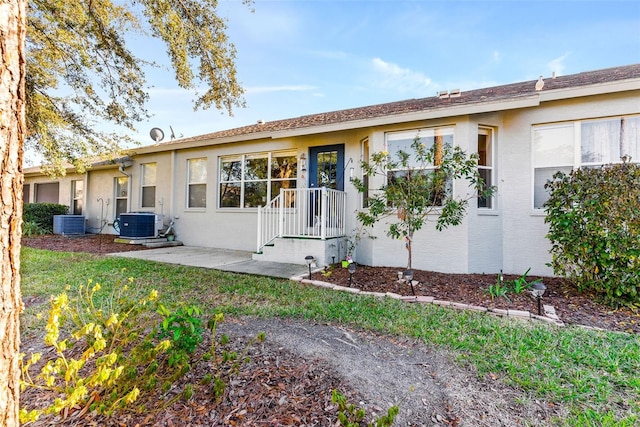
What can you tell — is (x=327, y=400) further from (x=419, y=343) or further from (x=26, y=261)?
(x=26, y=261)

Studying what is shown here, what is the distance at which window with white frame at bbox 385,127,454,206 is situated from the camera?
6.10 metres

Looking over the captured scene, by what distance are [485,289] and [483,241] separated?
1.52 meters

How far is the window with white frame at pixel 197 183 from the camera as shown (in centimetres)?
984

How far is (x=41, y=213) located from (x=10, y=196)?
15.3 meters

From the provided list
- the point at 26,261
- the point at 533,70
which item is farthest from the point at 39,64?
the point at 533,70

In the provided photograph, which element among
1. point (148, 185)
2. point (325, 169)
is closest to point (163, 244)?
point (148, 185)

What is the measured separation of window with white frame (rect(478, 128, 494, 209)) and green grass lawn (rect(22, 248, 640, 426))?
130 inches

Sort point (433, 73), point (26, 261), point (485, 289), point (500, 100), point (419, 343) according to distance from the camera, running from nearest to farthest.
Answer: point (419, 343)
point (485, 289)
point (500, 100)
point (26, 261)
point (433, 73)

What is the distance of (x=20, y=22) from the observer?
1227mm

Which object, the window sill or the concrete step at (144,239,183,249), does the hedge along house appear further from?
the concrete step at (144,239,183,249)

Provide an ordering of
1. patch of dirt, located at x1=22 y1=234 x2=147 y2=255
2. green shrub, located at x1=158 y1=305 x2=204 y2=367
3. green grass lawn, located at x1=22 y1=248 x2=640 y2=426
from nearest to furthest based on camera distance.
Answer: green shrub, located at x1=158 y1=305 x2=204 y2=367 < green grass lawn, located at x1=22 y1=248 x2=640 y2=426 < patch of dirt, located at x1=22 y1=234 x2=147 y2=255

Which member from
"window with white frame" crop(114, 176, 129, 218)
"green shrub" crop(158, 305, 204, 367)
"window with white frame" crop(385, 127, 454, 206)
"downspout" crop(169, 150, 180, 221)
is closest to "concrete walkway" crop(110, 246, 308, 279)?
"downspout" crop(169, 150, 180, 221)

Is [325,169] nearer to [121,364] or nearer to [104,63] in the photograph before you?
[104,63]

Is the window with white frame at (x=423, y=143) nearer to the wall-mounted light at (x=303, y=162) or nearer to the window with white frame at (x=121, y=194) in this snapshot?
the wall-mounted light at (x=303, y=162)
